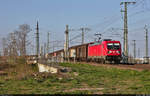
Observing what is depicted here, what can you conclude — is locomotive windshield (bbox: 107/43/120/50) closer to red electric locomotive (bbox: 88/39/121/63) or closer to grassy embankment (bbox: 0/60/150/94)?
red electric locomotive (bbox: 88/39/121/63)

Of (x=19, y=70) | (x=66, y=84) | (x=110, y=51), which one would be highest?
(x=110, y=51)

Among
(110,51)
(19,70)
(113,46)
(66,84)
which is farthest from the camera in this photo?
(113,46)

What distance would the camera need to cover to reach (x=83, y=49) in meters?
53.4

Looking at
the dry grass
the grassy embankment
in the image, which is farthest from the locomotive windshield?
the grassy embankment

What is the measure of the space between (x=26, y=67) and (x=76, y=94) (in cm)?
994

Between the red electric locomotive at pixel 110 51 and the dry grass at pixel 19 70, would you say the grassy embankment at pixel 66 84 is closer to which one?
the dry grass at pixel 19 70

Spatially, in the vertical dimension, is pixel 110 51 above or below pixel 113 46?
below

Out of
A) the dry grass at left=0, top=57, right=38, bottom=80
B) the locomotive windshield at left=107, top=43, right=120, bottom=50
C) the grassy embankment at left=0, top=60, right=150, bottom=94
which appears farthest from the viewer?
the locomotive windshield at left=107, top=43, right=120, bottom=50

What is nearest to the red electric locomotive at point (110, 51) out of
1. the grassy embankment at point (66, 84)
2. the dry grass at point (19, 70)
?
the dry grass at point (19, 70)

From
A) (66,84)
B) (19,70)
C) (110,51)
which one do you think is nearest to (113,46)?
(110,51)

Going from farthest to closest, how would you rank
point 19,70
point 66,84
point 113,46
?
point 113,46
point 19,70
point 66,84

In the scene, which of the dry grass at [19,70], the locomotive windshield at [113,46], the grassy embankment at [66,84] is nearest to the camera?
the grassy embankment at [66,84]

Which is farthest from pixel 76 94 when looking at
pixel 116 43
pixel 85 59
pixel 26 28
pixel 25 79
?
pixel 85 59

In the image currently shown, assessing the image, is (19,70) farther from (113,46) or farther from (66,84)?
(113,46)
